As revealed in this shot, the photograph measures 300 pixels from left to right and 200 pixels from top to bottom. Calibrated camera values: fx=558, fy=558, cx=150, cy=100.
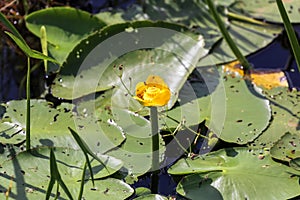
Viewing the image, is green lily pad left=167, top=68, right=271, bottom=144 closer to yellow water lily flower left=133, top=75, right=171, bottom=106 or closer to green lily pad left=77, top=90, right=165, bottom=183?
green lily pad left=77, top=90, right=165, bottom=183

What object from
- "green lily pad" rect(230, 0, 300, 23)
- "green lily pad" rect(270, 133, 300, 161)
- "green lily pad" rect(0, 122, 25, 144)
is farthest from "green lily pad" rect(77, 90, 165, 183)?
"green lily pad" rect(230, 0, 300, 23)

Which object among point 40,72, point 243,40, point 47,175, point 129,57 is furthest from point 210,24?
point 47,175

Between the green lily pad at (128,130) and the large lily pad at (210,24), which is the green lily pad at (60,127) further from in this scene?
the large lily pad at (210,24)

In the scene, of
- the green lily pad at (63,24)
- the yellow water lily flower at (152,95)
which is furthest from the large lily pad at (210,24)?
the yellow water lily flower at (152,95)

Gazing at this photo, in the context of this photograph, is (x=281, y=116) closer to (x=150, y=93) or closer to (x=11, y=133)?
(x=150, y=93)

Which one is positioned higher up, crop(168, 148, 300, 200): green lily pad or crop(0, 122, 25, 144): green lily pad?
crop(0, 122, 25, 144): green lily pad

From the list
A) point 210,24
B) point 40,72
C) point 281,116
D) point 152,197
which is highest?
point 210,24
